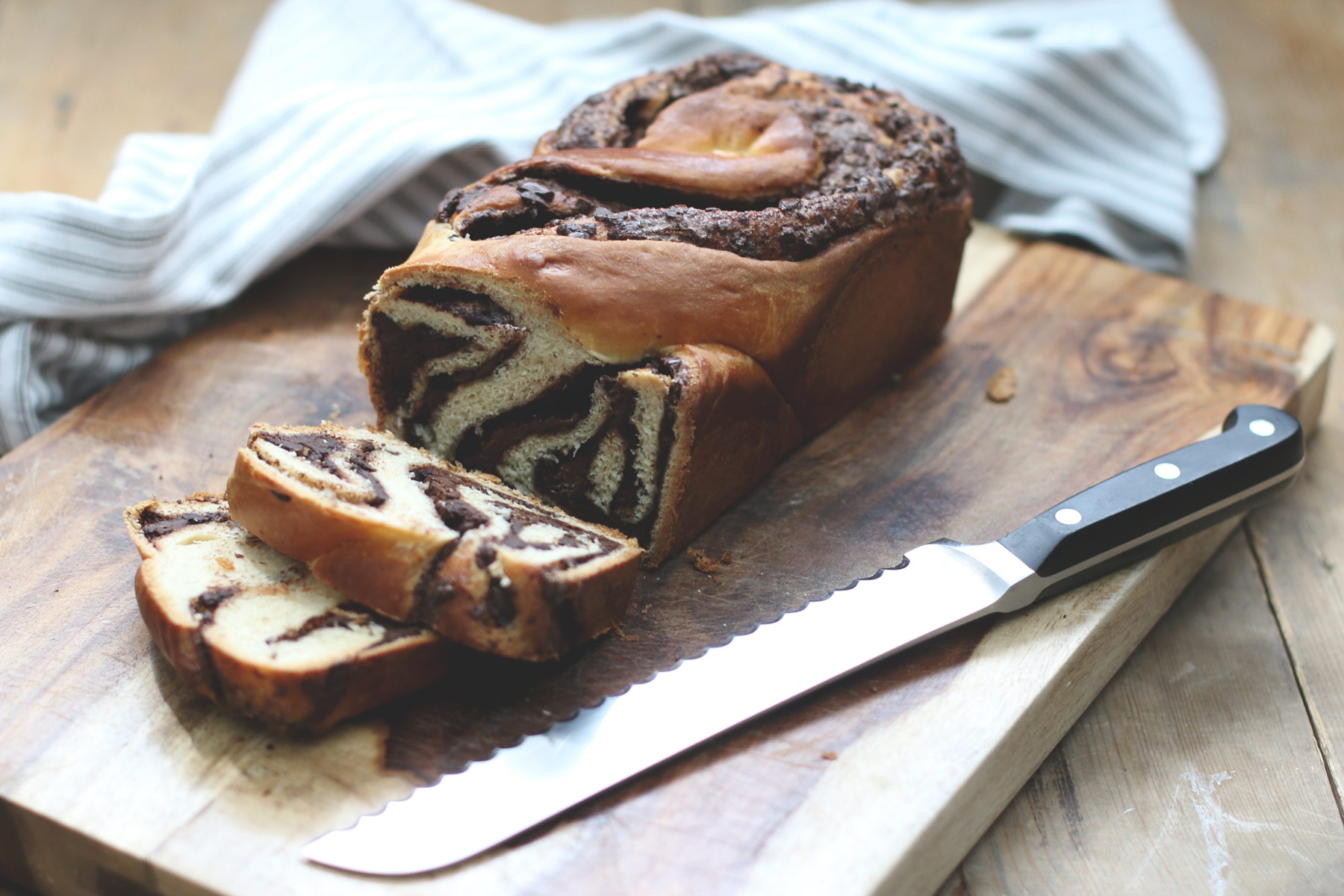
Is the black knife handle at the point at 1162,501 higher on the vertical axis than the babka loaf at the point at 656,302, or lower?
lower

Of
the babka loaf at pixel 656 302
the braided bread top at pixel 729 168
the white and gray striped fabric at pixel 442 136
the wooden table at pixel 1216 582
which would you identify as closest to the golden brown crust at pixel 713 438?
the babka loaf at pixel 656 302

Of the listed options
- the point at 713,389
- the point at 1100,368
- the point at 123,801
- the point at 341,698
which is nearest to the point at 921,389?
the point at 1100,368

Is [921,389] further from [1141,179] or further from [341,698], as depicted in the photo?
[341,698]

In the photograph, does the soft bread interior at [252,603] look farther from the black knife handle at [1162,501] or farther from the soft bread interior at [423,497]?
the black knife handle at [1162,501]

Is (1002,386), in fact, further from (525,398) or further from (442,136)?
(442,136)

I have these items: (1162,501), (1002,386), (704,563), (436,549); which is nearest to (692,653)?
(704,563)

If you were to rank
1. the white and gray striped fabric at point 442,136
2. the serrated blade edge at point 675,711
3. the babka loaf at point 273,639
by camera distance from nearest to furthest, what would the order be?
the serrated blade edge at point 675,711
the babka loaf at point 273,639
the white and gray striped fabric at point 442,136
